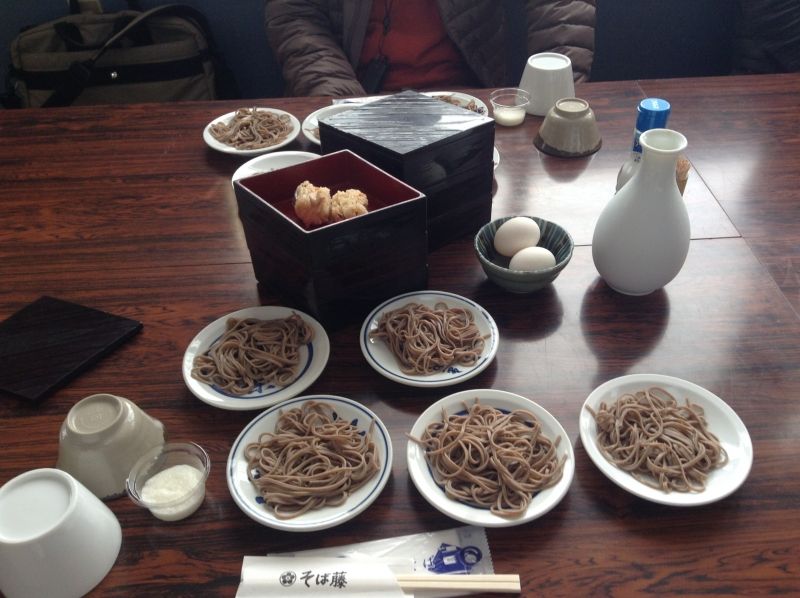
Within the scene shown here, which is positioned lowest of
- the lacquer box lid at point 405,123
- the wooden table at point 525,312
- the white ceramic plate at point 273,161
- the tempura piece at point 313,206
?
the wooden table at point 525,312

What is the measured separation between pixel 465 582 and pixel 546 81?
1593 millimetres

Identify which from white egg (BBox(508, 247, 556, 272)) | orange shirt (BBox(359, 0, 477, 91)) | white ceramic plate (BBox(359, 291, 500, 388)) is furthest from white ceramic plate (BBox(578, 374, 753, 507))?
orange shirt (BBox(359, 0, 477, 91))

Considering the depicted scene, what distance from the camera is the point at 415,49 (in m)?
2.70

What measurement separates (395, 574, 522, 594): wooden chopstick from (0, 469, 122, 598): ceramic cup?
41cm

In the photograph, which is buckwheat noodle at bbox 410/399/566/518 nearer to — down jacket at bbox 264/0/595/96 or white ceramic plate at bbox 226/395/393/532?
white ceramic plate at bbox 226/395/393/532

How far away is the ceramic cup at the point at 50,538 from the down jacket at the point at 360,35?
1.92 metres

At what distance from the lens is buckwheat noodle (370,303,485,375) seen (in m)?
1.18

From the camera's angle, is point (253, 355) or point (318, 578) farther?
point (253, 355)

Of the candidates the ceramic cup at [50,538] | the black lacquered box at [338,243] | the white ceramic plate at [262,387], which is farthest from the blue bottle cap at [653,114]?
the ceramic cup at [50,538]

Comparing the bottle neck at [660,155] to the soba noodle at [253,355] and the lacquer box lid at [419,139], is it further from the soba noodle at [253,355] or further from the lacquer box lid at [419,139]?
the soba noodle at [253,355]

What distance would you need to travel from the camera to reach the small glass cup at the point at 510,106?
2.02 m

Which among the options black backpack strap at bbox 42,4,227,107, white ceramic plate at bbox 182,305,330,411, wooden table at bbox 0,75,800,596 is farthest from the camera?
black backpack strap at bbox 42,4,227,107

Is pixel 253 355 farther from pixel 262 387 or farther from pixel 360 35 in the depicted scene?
→ pixel 360 35

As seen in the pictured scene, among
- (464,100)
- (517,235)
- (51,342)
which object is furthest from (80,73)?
(517,235)
